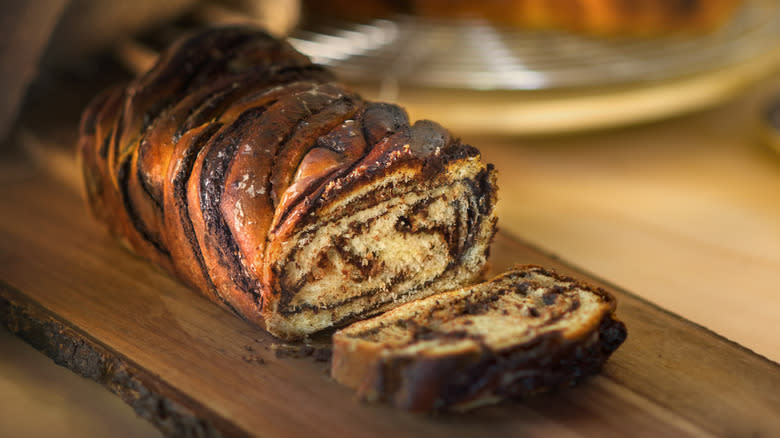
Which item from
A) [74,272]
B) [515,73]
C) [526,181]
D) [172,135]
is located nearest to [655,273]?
[526,181]

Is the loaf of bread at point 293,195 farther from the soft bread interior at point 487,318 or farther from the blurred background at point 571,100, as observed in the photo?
the blurred background at point 571,100

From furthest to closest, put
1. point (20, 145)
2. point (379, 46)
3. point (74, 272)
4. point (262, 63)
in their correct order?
point (379, 46), point (20, 145), point (262, 63), point (74, 272)

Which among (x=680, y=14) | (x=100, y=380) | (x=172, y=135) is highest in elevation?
(x=680, y=14)

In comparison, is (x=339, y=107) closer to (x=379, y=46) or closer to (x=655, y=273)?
(x=655, y=273)

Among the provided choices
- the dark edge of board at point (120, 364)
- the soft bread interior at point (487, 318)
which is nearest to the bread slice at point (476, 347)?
the soft bread interior at point (487, 318)

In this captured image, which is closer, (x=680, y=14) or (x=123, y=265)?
(x=123, y=265)

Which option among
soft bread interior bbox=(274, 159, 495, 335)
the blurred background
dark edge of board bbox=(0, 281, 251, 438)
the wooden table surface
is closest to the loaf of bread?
soft bread interior bbox=(274, 159, 495, 335)

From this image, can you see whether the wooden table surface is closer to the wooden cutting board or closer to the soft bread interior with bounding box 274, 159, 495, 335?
the wooden cutting board
